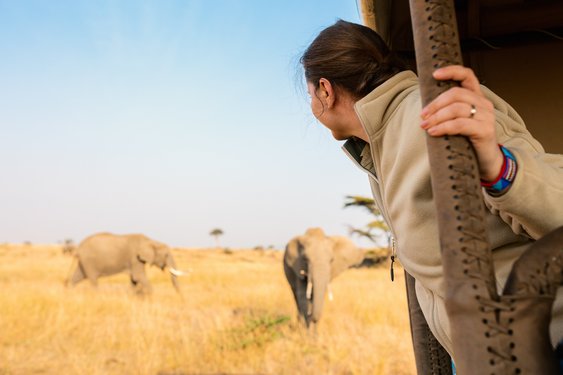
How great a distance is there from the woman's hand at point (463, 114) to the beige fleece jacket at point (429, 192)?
0.11 meters

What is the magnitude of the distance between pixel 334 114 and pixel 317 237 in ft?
29.2

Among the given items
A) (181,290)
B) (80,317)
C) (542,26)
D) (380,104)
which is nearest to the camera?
(380,104)

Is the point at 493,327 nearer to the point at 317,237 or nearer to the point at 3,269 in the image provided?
the point at 317,237

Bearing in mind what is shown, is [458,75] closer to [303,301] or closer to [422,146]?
[422,146]

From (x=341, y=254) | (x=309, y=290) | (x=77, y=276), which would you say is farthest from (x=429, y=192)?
(x=77, y=276)

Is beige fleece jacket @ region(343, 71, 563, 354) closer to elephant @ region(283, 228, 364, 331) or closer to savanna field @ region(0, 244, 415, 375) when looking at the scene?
savanna field @ region(0, 244, 415, 375)

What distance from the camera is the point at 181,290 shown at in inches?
677

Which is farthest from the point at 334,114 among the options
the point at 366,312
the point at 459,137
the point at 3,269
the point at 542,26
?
the point at 3,269

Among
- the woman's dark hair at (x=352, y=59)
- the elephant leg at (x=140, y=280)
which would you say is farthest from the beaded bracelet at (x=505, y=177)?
the elephant leg at (x=140, y=280)

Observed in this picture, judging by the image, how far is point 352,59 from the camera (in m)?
1.32

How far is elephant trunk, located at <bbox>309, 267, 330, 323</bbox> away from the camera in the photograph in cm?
884

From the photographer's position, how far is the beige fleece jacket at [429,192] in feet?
3.01

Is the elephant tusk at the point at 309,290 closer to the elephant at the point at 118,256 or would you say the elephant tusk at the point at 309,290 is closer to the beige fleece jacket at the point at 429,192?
the beige fleece jacket at the point at 429,192

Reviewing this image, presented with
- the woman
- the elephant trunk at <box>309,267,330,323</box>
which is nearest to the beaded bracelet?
the woman
